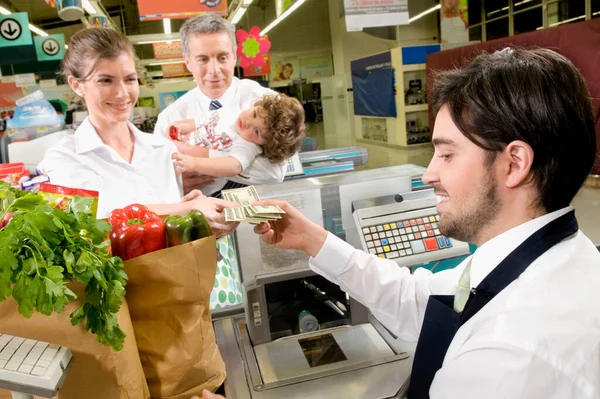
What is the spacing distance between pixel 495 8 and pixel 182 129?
15.5m

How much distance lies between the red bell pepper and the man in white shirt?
4.96 feet

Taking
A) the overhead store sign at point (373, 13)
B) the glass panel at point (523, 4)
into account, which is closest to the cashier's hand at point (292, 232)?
the overhead store sign at point (373, 13)

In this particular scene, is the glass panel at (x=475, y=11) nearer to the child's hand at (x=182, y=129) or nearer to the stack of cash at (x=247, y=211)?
the child's hand at (x=182, y=129)

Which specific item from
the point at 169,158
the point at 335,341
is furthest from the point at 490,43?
the point at 335,341

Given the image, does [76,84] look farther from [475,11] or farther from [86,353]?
[475,11]

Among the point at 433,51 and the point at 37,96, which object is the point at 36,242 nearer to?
the point at 37,96

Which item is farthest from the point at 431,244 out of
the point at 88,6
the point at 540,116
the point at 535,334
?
the point at 88,6

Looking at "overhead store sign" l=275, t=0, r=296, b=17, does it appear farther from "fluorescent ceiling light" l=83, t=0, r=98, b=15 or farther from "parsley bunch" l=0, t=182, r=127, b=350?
Answer: "parsley bunch" l=0, t=182, r=127, b=350

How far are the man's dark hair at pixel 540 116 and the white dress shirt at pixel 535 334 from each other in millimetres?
94

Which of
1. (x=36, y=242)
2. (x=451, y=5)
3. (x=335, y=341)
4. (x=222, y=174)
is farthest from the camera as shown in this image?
(x=451, y=5)

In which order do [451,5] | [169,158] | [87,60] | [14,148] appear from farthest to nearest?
[451,5] → [14,148] → [169,158] → [87,60]

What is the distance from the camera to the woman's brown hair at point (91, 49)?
6.47 feet

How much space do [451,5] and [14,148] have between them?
8701mm

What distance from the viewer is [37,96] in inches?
229
